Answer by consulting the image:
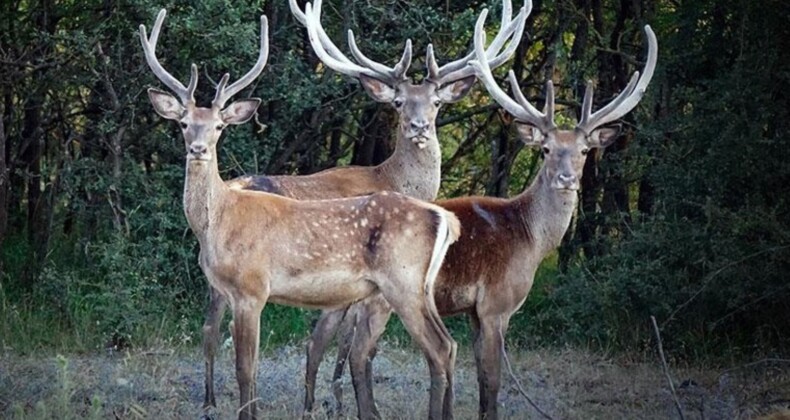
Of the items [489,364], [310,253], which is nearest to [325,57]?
[310,253]

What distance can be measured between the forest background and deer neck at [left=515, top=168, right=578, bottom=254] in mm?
1529

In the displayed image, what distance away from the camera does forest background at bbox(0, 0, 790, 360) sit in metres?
10.1

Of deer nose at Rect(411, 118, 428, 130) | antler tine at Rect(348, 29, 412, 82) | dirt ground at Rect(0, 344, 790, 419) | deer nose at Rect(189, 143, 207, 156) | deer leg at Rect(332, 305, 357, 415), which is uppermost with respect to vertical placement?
antler tine at Rect(348, 29, 412, 82)

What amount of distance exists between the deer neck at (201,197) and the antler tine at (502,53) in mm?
2494

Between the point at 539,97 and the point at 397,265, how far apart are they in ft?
17.2

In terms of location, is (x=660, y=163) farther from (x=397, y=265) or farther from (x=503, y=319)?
(x=397, y=265)

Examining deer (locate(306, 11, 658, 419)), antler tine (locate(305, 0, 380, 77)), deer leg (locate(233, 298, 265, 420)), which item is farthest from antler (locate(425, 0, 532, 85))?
deer leg (locate(233, 298, 265, 420))

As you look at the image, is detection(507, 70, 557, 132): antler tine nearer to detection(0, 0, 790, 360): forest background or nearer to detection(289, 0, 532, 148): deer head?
detection(289, 0, 532, 148): deer head

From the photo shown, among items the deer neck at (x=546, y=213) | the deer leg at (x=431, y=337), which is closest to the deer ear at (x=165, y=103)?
the deer leg at (x=431, y=337)

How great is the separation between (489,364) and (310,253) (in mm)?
1287

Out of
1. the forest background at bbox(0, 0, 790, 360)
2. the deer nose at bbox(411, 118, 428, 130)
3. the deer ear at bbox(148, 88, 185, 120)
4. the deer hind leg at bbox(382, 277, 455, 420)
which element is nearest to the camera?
the deer hind leg at bbox(382, 277, 455, 420)

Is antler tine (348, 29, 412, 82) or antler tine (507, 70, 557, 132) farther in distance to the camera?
antler tine (348, 29, 412, 82)

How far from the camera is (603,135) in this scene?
909 cm

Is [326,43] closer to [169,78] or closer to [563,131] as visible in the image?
[169,78]
